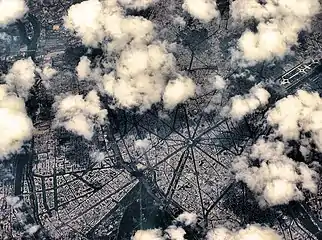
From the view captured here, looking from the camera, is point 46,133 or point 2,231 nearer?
point 2,231

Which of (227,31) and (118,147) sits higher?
(227,31)

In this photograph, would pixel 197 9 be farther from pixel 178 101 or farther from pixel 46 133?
pixel 46 133

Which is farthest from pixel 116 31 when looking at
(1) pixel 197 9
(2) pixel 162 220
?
(2) pixel 162 220

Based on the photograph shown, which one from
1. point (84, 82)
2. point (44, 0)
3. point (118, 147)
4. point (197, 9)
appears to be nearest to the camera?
point (118, 147)

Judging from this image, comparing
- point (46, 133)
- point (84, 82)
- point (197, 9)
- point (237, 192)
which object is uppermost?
point (197, 9)

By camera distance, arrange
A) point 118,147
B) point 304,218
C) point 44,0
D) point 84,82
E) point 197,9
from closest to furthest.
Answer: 1. point 304,218
2. point 118,147
3. point 84,82
4. point 197,9
5. point 44,0

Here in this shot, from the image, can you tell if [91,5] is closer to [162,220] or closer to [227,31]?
[227,31]
